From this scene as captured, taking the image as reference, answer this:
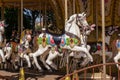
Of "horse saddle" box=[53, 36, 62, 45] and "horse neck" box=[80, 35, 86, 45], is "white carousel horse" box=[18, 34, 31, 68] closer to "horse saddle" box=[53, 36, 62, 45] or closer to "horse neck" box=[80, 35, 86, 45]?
"horse saddle" box=[53, 36, 62, 45]

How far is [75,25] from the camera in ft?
28.7

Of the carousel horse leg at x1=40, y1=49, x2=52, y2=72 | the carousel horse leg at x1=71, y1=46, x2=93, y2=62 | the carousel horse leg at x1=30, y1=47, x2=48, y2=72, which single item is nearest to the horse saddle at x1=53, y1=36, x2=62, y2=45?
the carousel horse leg at x1=30, y1=47, x2=48, y2=72

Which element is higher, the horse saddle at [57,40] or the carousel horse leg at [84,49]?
the horse saddle at [57,40]

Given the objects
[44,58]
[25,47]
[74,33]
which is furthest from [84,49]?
[25,47]

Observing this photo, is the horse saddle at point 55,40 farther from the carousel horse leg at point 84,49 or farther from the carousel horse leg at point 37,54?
the carousel horse leg at point 84,49

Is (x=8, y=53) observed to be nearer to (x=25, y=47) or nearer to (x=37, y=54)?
(x=25, y=47)

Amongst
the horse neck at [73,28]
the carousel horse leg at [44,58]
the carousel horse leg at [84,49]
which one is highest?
the horse neck at [73,28]

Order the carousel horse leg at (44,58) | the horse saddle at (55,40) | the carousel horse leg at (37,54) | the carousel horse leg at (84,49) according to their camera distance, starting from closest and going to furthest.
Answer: the carousel horse leg at (84,49)
the horse saddle at (55,40)
the carousel horse leg at (37,54)
the carousel horse leg at (44,58)

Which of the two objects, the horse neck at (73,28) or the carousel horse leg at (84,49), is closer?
the carousel horse leg at (84,49)

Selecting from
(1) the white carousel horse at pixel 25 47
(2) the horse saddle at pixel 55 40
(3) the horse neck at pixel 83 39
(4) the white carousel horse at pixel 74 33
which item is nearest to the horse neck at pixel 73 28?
(4) the white carousel horse at pixel 74 33

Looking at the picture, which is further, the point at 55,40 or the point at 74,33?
the point at 55,40

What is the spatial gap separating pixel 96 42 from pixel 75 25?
1.47m

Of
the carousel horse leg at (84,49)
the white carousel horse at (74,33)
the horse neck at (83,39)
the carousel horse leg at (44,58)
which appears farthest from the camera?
the carousel horse leg at (44,58)

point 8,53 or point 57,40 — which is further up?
point 57,40
